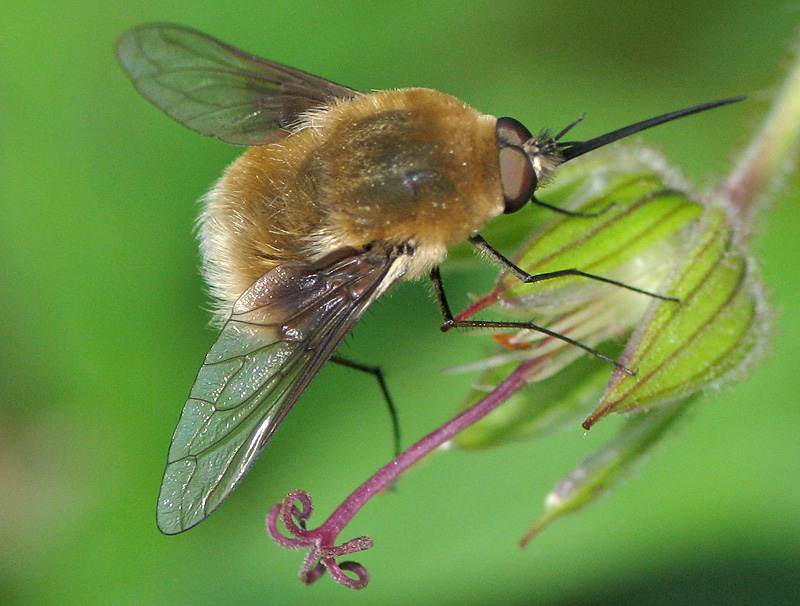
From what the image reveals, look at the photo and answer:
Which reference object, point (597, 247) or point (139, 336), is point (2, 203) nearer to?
point (139, 336)

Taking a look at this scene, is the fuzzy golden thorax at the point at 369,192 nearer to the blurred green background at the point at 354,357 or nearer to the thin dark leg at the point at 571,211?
the thin dark leg at the point at 571,211

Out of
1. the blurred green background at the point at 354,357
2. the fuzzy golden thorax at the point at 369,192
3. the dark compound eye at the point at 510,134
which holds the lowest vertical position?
the blurred green background at the point at 354,357

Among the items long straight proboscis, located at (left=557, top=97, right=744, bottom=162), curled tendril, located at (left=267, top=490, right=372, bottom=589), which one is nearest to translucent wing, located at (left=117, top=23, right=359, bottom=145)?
long straight proboscis, located at (left=557, top=97, right=744, bottom=162)

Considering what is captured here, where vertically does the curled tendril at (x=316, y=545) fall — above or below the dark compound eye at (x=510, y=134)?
below

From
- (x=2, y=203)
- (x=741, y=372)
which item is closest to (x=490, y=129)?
(x=741, y=372)

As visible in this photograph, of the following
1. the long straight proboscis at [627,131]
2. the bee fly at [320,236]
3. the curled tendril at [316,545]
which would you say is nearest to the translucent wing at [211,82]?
the bee fly at [320,236]
